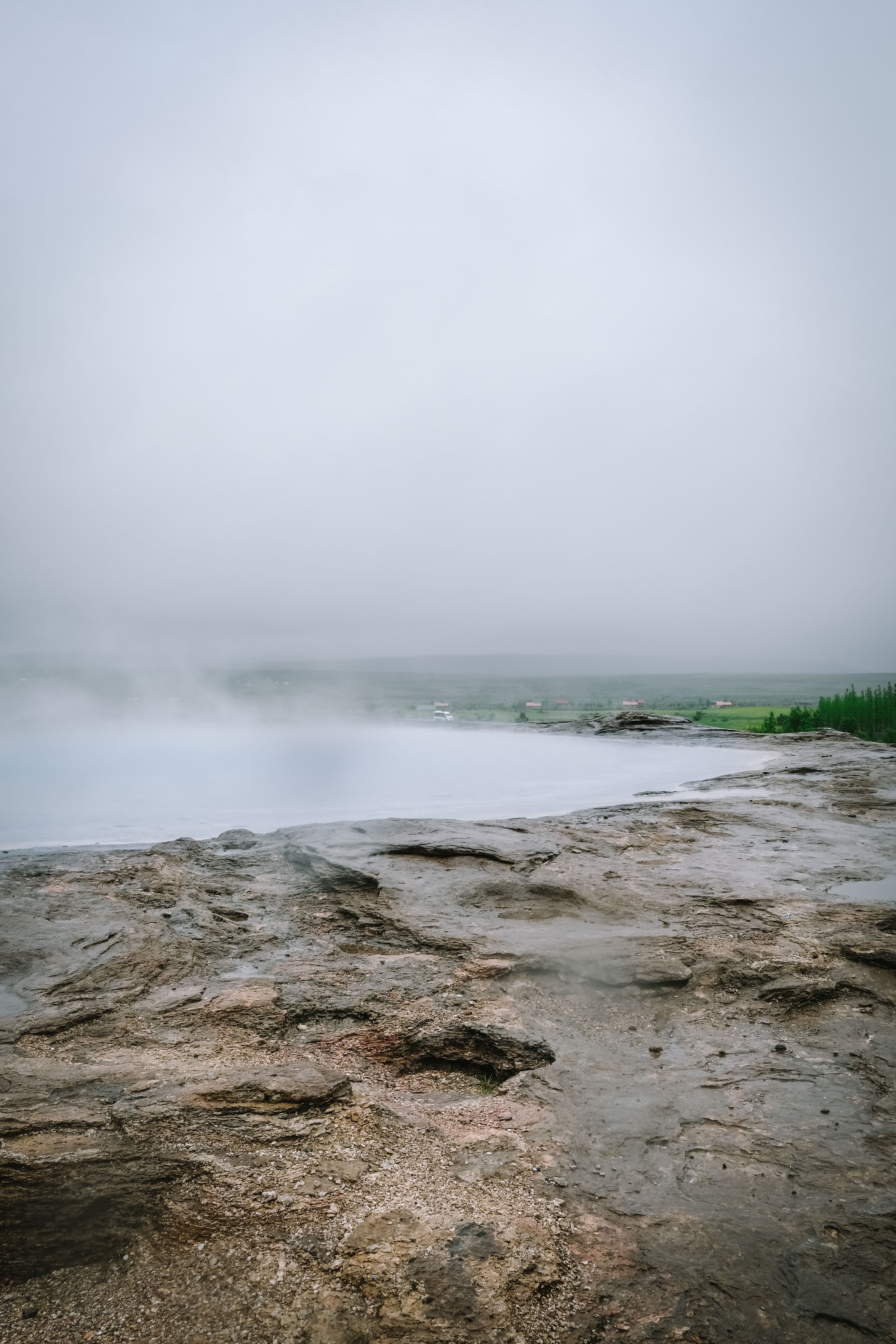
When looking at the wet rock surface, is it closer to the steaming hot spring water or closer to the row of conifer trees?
the steaming hot spring water

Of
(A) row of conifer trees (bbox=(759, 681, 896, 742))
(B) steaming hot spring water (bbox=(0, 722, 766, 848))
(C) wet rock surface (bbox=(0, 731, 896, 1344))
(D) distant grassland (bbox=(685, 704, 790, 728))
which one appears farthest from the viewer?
(D) distant grassland (bbox=(685, 704, 790, 728))

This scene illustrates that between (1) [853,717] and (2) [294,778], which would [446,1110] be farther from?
(1) [853,717]

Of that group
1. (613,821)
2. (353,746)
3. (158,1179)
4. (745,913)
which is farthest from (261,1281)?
(353,746)

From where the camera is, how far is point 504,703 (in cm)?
5712

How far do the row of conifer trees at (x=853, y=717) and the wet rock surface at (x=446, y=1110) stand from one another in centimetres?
2198

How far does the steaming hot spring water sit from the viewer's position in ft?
32.1

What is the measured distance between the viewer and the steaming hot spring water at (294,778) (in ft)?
32.1

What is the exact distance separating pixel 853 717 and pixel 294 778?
23.2 meters

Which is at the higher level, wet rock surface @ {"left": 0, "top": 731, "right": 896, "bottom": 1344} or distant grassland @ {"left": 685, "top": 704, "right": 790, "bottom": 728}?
wet rock surface @ {"left": 0, "top": 731, "right": 896, "bottom": 1344}

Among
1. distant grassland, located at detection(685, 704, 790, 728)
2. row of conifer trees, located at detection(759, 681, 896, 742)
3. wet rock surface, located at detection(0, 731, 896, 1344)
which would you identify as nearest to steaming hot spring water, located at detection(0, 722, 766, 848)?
wet rock surface, located at detection(0, 731, 896, 1344)

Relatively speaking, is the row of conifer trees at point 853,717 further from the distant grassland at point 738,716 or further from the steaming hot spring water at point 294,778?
the steaming hot spring water at point 294,778

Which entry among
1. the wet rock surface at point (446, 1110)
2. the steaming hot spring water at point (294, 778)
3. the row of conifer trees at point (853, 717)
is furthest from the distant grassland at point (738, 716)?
the wet rock surface at point (446, 1110)

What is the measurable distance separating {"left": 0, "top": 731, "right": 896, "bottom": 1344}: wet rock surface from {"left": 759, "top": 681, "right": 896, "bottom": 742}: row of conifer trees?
22.0 m

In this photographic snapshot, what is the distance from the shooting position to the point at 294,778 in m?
13.7
